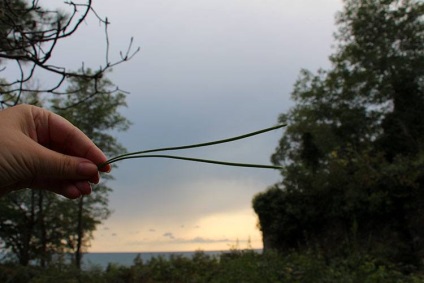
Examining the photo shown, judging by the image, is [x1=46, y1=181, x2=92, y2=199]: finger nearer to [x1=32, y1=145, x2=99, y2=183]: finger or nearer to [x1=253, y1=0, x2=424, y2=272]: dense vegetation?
[x1=32, y1=145, x2=99, y2=183]: finger

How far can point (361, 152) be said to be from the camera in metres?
18.2

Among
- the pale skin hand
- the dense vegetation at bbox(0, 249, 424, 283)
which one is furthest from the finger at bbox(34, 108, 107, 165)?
the dense vegetation at bbox(0, 249, 424, 283)

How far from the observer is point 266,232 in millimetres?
17484

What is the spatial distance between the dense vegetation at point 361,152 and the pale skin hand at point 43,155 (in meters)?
9.27

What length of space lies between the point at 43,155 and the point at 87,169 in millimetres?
129

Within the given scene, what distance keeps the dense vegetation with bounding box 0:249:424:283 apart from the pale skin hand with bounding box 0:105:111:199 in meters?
5.87

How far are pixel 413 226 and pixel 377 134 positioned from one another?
7450mm

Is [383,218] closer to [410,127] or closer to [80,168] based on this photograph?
[410,127]

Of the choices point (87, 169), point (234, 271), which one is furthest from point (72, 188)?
point (234, 271)

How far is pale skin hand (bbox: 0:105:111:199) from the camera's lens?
1187mm

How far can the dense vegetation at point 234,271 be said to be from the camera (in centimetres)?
713

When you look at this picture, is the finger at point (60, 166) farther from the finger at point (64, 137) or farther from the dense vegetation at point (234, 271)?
the dense vegetation at point (234, 271)

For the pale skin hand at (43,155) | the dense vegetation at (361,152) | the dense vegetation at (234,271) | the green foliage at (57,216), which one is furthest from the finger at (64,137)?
the green foliage at (57,216)

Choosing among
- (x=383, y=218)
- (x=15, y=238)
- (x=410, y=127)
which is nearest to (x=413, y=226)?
(x=383, y=218)
